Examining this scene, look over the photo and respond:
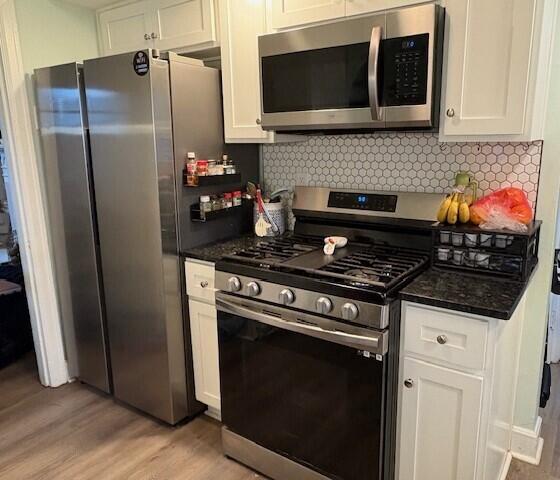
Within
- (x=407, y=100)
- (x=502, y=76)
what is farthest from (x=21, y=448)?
(x=502, y=76)

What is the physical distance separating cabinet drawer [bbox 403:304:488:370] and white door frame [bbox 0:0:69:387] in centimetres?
208

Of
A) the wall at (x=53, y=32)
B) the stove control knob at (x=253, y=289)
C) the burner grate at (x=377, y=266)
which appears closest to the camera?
the burner grate at (x=377, y=266)

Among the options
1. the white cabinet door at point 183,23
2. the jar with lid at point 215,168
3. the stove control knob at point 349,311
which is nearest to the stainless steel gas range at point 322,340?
the stove control knob at point 349,311

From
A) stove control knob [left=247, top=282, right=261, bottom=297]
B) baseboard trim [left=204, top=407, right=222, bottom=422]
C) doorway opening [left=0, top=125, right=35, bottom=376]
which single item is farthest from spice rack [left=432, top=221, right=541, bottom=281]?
doorway opening [left=0, top=125, right=35, bottom=376]

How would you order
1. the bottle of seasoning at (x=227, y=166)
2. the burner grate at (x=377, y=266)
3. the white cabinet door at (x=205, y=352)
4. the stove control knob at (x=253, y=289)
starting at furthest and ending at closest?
the bottle of seasoning at (x=227, y=166), the white cabinet door at (x=205, y=352), the stove control knob at (x=253, y=289), the burner grate at (x=377, y=266)

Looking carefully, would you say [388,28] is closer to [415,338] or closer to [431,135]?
[431,135]

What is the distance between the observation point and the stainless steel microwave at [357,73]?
5.41 feet

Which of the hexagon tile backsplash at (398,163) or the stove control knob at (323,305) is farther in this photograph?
the hexagon tile backsplash at (398,163)

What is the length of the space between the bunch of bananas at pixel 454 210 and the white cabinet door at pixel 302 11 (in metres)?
0.85

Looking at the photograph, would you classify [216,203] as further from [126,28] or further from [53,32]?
[53,32]

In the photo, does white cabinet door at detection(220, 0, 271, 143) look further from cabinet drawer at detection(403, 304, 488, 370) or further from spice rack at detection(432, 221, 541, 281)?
cabinet drawer at detection(403, 304, 488, 370)

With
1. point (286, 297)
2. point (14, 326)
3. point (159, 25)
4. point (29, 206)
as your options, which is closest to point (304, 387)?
point (286, 297)

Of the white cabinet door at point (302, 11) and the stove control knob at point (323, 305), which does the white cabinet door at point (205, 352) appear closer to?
the stove control knob at point (323, 305)

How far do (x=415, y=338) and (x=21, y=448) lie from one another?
1.97 m
